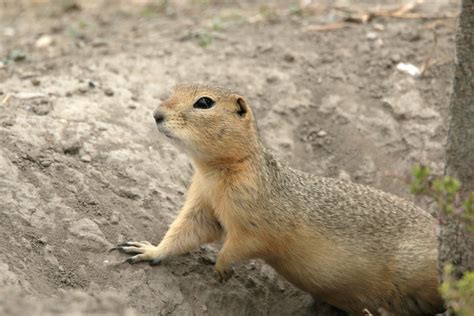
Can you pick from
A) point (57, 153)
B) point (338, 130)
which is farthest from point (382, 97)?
point (57, 153)

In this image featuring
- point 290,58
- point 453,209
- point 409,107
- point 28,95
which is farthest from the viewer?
point 290,58

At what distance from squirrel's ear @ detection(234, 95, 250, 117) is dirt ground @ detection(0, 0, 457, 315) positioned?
1128mm

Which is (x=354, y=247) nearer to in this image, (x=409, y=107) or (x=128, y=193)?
(x=128, y=193)

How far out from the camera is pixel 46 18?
10.4 metres

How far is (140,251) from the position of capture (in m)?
5.91

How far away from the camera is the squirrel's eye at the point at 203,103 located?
5.69m

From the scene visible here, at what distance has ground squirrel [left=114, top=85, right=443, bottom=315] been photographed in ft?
18.7

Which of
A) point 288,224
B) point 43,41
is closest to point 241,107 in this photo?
point 288,224

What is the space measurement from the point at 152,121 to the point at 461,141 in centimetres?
319

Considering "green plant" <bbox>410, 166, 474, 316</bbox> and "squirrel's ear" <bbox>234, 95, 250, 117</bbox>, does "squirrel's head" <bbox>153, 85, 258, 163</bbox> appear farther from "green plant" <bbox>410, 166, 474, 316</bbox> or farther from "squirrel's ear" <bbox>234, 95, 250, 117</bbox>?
"green plant" <bbox>410, 166, 474, 316</bbox>

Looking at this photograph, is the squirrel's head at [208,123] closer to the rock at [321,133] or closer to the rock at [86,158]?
the rock at [86,158]

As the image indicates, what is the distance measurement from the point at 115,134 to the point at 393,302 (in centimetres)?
263

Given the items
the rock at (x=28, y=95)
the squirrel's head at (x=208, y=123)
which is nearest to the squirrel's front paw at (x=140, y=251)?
the squirrel's head at (x=208, y=123)

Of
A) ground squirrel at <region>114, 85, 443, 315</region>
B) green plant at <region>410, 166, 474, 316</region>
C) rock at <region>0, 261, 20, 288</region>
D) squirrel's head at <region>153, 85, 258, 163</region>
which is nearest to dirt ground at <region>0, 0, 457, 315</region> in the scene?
rock at <region>0, 261, 20, 288</region>
